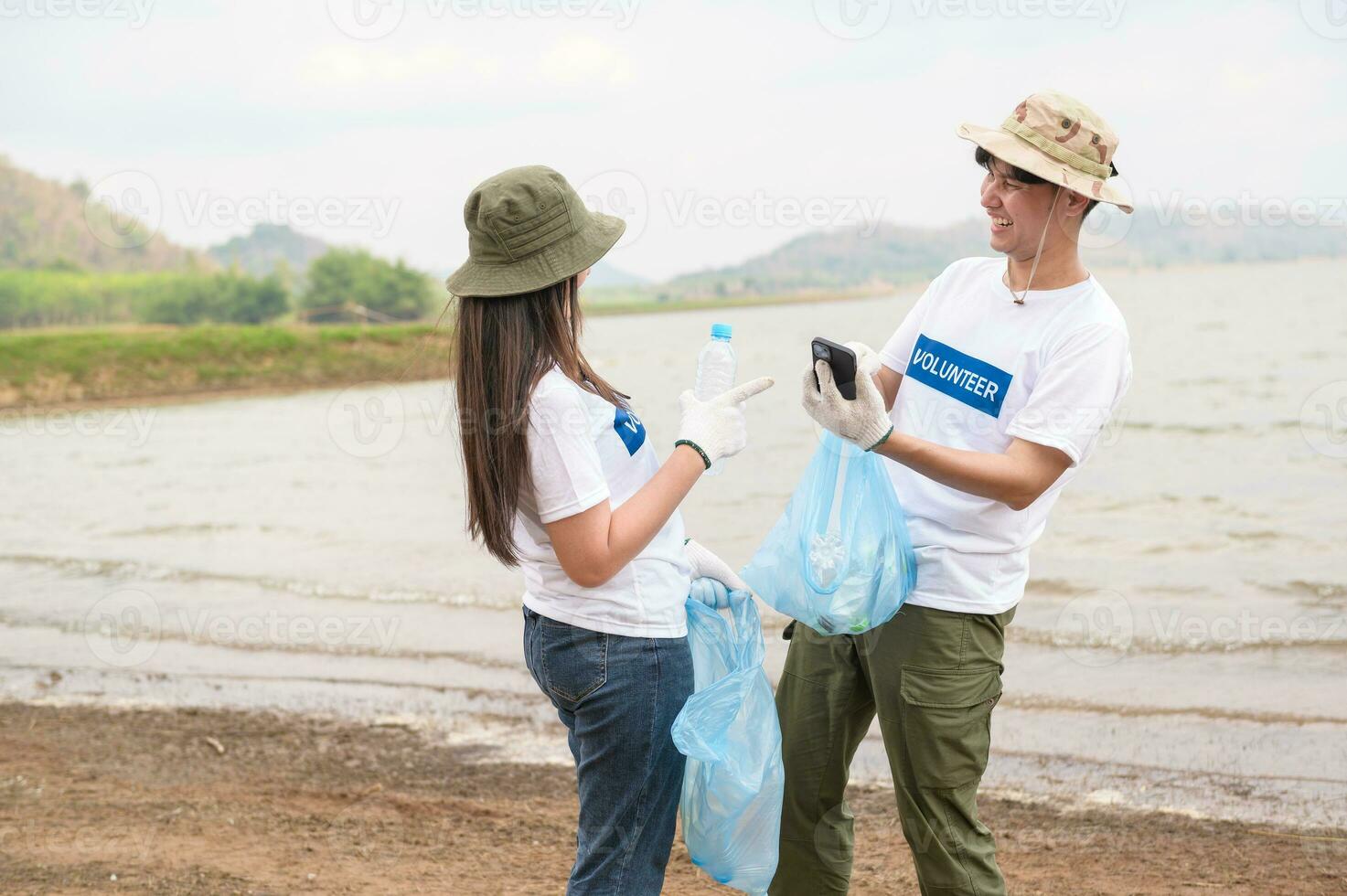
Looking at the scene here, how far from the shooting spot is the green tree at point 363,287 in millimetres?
55438

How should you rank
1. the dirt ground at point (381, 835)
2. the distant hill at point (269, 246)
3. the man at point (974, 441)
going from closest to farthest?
the man at point (974, 441) < the dirt ground at point (381, 835) < the distant hill at point (269, 246)

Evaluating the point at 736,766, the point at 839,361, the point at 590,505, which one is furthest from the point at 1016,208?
the point at 736,766

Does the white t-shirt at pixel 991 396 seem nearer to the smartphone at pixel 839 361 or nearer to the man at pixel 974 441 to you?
the man at pixel 974 441

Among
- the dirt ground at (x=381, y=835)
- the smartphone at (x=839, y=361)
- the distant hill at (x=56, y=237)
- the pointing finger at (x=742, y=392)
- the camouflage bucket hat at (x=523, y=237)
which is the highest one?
the distant hill at (x=56, y=237)

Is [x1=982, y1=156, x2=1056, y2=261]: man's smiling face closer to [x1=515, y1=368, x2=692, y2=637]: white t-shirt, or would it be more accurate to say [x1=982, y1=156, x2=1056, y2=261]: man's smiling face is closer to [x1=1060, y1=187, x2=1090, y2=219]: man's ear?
[x1=1060, y1=187, x2=1090, y2=219]: man's ear

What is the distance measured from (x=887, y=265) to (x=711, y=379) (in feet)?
227

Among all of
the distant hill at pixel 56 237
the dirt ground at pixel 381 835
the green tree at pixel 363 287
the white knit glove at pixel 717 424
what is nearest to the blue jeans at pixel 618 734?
the white knit glove at pixel 717 424

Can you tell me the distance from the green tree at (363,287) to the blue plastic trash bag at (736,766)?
5280 centimetres

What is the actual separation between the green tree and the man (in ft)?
173

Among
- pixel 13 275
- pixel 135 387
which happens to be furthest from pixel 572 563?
pixel 13 275

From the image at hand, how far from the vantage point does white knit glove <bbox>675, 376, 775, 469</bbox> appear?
1.97 meters

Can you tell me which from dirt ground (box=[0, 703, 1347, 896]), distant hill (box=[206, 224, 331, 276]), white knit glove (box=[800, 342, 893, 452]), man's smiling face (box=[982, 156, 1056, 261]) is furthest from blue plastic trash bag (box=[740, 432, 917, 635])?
distant hill (box=[206, 224, 331, 276])

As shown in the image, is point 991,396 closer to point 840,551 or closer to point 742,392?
point 840,551

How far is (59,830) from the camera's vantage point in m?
3.56
